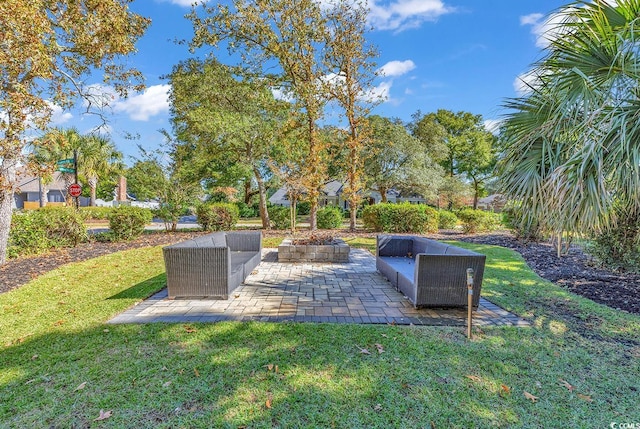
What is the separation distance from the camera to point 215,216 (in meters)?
13.4

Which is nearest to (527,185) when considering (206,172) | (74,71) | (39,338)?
(39,338)

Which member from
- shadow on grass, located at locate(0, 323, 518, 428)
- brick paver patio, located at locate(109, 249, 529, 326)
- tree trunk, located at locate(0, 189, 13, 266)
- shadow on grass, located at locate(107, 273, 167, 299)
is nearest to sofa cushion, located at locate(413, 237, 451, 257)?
brick paver patio, located at locate(109, 249, 529, 326)

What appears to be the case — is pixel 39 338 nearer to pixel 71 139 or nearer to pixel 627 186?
pixel 627 186

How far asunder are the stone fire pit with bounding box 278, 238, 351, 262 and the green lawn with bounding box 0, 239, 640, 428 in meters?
4.16

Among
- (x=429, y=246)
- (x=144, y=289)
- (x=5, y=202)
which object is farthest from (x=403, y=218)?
(x=5, y=202)

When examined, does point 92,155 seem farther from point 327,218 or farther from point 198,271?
point 198,271

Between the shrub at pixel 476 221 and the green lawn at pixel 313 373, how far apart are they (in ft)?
35.9

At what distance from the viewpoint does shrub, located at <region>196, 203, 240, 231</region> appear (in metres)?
13.4

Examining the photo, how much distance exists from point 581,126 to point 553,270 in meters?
5.01

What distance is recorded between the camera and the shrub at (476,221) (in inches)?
582

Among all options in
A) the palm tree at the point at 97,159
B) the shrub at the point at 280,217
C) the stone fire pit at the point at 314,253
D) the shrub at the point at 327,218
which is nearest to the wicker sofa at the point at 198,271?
the stone fire pit at the point at 314,253

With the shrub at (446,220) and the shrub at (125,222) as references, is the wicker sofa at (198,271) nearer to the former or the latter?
the shrub at (125,222)

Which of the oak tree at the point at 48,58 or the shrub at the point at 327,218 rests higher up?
the oak tree at the point at 48,58

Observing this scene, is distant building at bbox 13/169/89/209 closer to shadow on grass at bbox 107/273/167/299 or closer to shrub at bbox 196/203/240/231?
shrub at bbox 196/203/240/231
